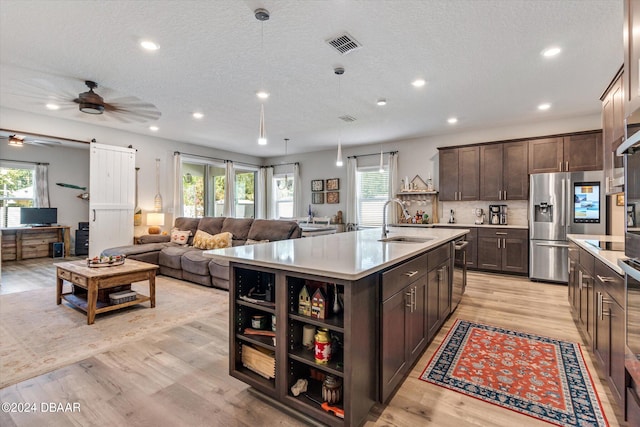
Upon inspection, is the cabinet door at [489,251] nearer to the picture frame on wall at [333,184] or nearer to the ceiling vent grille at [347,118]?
the ceiling vent grille at [347,118]

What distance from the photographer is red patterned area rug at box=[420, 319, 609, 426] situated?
1.77 m

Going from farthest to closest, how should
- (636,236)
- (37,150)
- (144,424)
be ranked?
(37,150), (144,424), (636,236)

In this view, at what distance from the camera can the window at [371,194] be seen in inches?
282

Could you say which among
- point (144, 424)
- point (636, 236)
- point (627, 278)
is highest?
point (636, 236)

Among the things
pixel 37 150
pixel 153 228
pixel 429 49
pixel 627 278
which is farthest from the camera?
pixel 37 150

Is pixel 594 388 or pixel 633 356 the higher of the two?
pixel 633 356


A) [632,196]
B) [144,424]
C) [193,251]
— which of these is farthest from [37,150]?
[632,196]

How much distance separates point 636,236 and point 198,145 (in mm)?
7776

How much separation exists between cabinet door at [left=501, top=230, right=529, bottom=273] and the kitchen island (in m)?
3.95

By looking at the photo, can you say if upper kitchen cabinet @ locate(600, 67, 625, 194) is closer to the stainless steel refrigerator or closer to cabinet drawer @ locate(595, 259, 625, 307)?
cabinet drawer @ locate(595, 259, 625, 307)

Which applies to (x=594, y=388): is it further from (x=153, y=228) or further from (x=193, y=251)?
(x=153, y=228)

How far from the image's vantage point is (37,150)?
7.34m

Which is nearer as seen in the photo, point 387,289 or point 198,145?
point 387,289

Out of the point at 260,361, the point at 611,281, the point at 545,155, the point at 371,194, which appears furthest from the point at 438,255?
the point at 371,194
